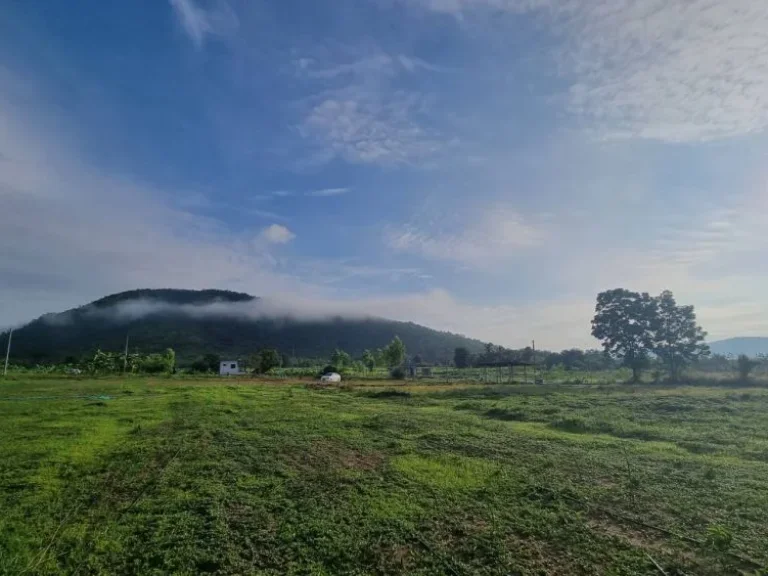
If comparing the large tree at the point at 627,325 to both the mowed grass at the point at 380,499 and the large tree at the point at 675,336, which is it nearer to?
the large tree at the point at 675,336

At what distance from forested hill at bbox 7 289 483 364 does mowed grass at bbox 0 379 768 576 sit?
88973 millimetres

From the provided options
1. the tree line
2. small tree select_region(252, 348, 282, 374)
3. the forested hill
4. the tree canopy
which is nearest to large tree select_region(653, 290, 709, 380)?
the tree canopy

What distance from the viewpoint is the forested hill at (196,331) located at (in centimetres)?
10838

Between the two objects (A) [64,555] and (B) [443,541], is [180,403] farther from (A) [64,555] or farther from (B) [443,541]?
(B) [443,541]

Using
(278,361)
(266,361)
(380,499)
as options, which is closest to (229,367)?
(278,361)

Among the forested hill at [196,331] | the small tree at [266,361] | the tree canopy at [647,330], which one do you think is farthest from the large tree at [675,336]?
the forested hill at [196,331]

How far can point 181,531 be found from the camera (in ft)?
23.1

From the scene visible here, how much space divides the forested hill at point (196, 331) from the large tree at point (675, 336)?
7933 centimetres

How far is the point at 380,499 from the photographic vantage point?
835cm

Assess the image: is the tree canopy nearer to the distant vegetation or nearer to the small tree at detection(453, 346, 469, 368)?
the distant vegetation

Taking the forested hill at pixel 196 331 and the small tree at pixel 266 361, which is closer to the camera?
the small tree at pixel 266 361

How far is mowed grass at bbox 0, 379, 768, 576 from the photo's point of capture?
616cm

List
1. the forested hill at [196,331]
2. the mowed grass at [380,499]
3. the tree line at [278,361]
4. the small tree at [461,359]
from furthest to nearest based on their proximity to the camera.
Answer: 1. the forested hill at [196,331]
2. the small tree at [461,359]
3. the tree line at [278,361]
4. the mowed grass at [380,499]

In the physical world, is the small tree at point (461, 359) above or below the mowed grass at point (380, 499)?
above
